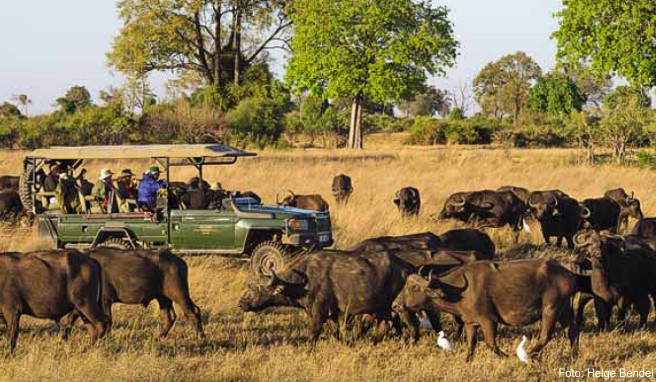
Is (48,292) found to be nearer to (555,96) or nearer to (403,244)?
(403,244)

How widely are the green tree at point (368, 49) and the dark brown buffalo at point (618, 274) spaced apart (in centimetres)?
3472

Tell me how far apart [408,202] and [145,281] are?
11.1 m

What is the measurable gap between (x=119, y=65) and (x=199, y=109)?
7.66 metres

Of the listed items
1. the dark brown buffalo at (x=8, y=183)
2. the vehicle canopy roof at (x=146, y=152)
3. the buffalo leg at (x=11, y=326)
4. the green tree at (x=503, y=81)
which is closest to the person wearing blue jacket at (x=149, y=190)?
the vehicle canopy roof at (x=146, y=152)

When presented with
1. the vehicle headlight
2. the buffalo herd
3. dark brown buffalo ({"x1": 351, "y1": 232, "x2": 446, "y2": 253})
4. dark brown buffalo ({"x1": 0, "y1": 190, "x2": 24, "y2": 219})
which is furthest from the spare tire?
dark brown buffalo ({"x1": 351, "y1": 232, "x2": 446, "y2": 253})

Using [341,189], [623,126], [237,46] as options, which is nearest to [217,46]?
[237,46]

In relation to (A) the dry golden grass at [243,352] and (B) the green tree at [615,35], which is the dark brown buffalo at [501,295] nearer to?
(A) the dry golden grass at [243,352]

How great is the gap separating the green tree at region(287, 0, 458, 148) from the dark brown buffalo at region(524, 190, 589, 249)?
1081 inches

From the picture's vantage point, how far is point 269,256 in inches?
533

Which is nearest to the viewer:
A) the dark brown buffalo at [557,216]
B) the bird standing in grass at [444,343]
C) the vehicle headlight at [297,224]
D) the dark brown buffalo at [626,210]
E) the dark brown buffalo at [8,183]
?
the bird standing in grass at [444,343]

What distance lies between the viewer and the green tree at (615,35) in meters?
30.1

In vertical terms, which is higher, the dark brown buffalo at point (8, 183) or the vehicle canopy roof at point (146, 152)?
the vehicle canopy roof at point (146, 152)

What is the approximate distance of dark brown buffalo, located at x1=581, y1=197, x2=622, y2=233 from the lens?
18.8 metres

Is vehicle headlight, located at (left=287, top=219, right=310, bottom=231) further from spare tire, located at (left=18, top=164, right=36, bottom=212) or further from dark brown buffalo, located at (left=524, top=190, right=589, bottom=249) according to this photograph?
dark brown buffalo, located at (left=524, top=190, right=589, bottom=249)
